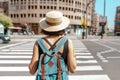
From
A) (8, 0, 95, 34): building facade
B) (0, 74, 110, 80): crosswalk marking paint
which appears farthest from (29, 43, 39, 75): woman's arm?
(8, 0, 95, 34): building facade

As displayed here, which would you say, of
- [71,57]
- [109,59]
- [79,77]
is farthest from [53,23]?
[109,59]

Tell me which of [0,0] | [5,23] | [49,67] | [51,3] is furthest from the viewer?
[0,0]

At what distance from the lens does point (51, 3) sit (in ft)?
337

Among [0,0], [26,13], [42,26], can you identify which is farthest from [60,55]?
[0,0]

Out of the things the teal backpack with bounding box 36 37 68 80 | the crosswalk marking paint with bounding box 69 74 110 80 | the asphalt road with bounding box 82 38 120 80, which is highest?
the teal backpack with bounding box 36 37 68 80

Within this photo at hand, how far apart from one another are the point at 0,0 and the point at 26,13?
2072 cm

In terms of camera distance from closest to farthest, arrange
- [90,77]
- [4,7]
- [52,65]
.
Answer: [52,65], [90,77], [4,7]

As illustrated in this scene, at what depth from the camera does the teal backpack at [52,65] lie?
11.5 feet

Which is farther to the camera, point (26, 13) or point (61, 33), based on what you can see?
point (26, 13)

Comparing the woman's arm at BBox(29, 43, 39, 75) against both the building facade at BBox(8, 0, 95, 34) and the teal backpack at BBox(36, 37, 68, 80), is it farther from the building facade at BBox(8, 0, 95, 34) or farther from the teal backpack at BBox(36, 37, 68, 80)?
the building facade at BBox(8, 0, 95, 34)

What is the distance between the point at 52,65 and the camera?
3.50 meters

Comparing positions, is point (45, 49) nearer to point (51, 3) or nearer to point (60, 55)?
point (60, 55)

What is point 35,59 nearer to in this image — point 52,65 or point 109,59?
point 52,65

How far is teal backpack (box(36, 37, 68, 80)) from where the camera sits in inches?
138
